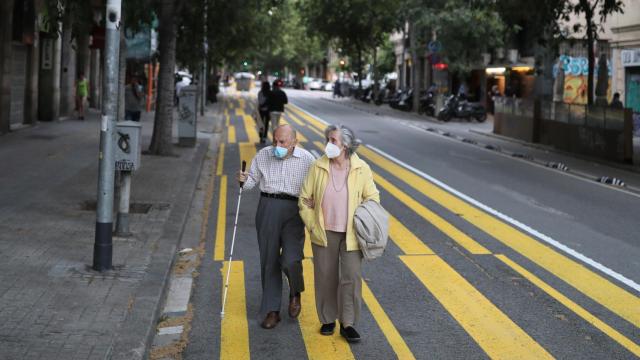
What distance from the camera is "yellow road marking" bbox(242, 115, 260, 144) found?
26.8 meters

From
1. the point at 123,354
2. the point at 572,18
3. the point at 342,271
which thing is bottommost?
the point at 123,354

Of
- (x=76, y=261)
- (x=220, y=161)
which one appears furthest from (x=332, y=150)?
(x=220, y=161)

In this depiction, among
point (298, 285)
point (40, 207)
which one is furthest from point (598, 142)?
point (298, 285)

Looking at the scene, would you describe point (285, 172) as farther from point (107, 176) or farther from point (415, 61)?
point (415, 61)

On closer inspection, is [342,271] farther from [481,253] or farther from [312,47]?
[312,47]

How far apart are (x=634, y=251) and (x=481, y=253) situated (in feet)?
6.72

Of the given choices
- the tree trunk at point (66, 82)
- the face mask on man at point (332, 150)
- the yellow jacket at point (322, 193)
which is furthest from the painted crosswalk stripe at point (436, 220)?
the tree trunk at point (66, 82)

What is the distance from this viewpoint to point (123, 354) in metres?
5.86

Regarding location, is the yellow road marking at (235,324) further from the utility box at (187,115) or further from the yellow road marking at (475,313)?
the utility box at (187,115)

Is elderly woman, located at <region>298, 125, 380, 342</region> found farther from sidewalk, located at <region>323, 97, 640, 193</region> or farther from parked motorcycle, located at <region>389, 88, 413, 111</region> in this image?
parked motorcycle, located at <region>389, 88, 413, 111</region>

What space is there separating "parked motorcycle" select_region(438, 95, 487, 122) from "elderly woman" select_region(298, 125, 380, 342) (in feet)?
110

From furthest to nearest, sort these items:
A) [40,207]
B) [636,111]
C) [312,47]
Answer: [312,47] < [636,111] < [40,207]

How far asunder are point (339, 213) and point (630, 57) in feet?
92.7

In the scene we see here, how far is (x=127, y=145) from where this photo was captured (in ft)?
30.7
